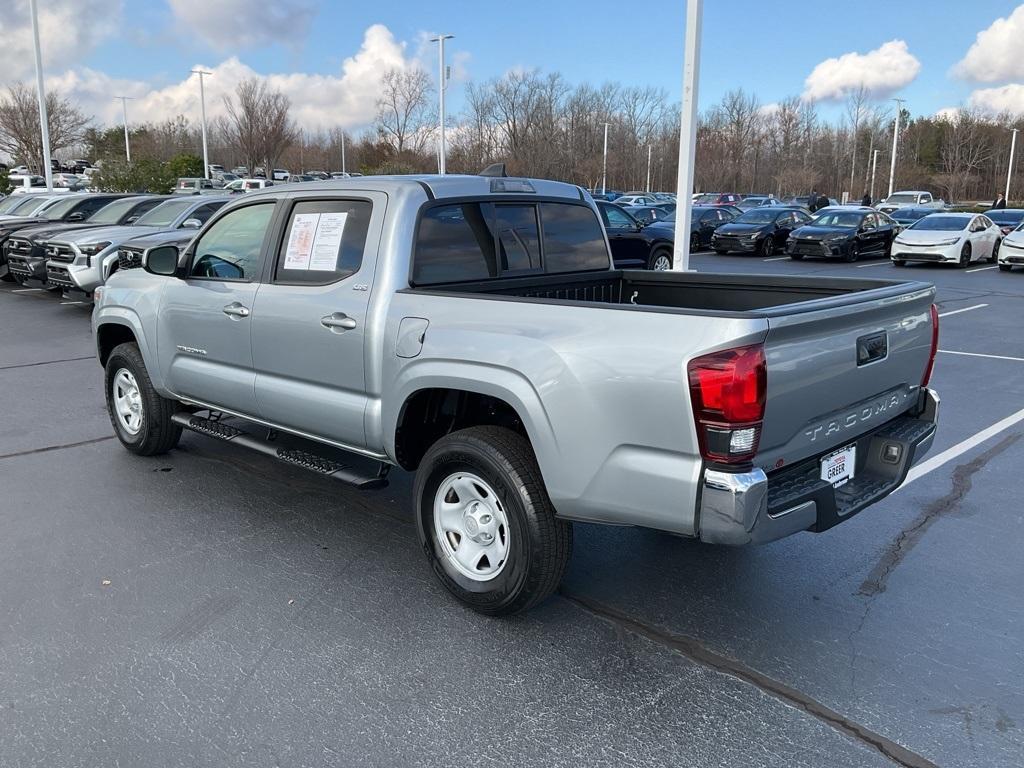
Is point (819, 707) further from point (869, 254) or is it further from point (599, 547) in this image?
point (869, 254)

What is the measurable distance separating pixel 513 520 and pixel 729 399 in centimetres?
111

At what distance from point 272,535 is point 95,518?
3.64 feet

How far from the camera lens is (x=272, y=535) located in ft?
15.3

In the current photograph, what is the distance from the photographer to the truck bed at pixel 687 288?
4.30 meters

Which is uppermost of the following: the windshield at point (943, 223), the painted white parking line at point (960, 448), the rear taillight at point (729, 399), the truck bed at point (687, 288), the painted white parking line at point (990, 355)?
the windshield at point (943, 223)

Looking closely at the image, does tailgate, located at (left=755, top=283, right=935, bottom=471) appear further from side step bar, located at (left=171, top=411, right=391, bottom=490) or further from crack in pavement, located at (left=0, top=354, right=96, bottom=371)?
crack in pavement, located at (left=0, top=354, right=96, bottom=371)

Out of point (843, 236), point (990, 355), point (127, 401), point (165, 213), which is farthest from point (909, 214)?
point (127, 401)

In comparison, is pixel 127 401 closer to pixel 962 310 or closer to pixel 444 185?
pixel 444 185

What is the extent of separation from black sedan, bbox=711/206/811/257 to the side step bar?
21.8m

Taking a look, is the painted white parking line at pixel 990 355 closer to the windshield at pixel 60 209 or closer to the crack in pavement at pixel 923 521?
the crack in pavement at pixel 923 521

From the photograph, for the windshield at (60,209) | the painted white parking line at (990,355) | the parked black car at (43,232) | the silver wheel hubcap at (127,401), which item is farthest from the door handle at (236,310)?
the windshield at (60,209)

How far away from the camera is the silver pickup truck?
3.04 m

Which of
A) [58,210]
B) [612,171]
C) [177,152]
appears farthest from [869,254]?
[177,152]

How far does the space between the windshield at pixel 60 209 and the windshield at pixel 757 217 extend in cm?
1811
